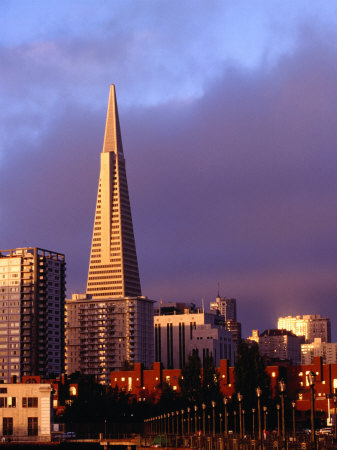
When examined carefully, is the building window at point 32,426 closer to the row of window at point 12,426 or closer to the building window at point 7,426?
the row of window at point 12,426

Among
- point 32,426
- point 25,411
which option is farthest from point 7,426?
point 32,426

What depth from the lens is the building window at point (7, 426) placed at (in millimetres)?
177350

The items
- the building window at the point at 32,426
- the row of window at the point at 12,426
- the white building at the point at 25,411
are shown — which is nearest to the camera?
the white building at the point at 25,411

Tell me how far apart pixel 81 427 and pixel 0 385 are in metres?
18.3

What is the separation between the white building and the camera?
175250 mm

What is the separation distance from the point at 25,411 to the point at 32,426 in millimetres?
3490

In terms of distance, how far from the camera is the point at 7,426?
585 ft

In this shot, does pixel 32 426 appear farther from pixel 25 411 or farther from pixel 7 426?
pixel 7 426

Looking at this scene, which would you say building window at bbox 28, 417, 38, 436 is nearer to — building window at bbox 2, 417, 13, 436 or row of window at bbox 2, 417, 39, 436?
row of window at bbox 2, 417, 39, 436

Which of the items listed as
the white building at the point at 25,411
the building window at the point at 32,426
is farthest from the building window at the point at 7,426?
the building window at the point at 32,426

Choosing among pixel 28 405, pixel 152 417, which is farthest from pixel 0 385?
pixel 152 417

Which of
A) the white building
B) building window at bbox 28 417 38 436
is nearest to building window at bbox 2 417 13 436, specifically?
the white building

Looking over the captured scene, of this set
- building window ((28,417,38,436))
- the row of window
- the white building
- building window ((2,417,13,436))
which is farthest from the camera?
building window ((2,417,13,436))

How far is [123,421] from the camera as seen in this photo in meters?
190
